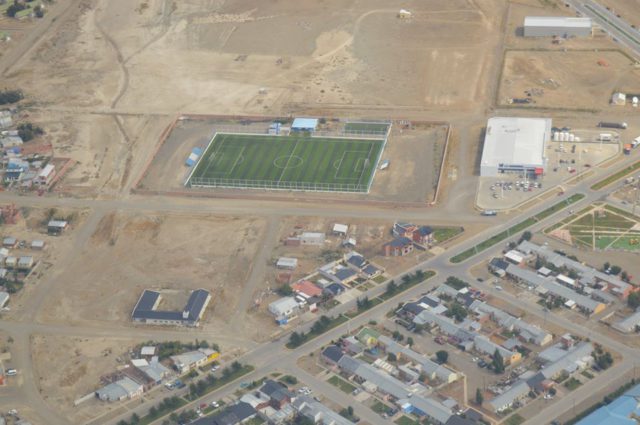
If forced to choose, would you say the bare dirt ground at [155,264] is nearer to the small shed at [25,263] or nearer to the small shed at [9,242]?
the small shed at [25,263]

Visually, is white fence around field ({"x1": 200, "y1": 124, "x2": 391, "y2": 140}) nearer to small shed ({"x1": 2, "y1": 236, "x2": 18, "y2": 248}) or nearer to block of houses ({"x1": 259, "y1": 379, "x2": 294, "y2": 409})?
small shed ({"x1": 2, "y1": 236, "x2": 18, "y2": 248})

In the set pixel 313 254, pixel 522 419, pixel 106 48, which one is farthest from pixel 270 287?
pixel 106 48

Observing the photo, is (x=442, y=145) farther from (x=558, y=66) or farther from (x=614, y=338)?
(x=614, y=338)

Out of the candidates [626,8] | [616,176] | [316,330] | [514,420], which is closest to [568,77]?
[626,8]

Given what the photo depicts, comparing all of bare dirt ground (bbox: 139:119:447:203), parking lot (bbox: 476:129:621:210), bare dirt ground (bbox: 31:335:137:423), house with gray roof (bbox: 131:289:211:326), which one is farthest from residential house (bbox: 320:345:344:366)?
parking lot (bbox: 476:129:621:210)

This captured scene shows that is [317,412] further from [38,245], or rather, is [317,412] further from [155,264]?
[38,245]

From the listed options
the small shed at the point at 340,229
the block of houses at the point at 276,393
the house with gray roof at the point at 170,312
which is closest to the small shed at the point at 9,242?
the house with gray roof at the point at 170,312
